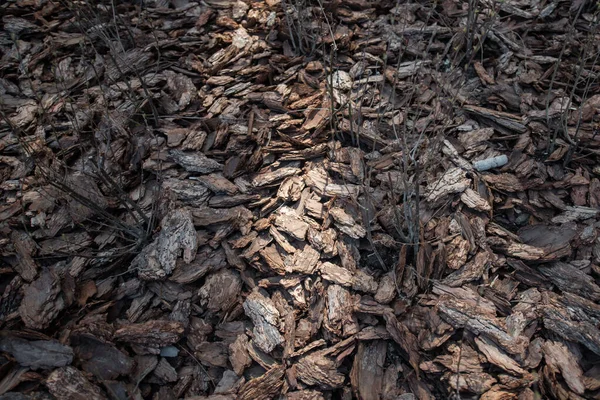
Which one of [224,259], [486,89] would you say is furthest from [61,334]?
[486,89]

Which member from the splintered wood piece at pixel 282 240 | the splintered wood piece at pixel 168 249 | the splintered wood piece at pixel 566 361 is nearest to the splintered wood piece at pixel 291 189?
the splintered wood piece at pixel 282 240

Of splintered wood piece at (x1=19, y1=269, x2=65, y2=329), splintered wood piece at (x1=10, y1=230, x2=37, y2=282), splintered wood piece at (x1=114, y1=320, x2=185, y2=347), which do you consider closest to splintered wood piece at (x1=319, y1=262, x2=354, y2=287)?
splintered wood piece at (x1=114, y1=320, x2=185, y2=347)

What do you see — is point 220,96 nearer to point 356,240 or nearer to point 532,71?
point 356,240

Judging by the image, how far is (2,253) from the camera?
6.52 feet

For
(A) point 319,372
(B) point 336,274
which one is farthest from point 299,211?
(A) point 319,372

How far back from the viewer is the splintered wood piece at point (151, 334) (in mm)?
1807

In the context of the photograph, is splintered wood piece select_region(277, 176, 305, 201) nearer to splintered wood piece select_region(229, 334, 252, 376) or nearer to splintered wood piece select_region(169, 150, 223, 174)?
splintered wood piece select_region(169, 150, 223, 174)

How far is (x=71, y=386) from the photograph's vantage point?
1.64m

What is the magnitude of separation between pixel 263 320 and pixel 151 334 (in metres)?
0.47

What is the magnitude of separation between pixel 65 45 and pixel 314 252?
2.07 meters

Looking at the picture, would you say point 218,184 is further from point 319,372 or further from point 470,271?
point 470,271

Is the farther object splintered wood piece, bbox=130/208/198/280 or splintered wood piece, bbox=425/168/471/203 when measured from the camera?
splintered wood piece, bbox=425/168/471/203

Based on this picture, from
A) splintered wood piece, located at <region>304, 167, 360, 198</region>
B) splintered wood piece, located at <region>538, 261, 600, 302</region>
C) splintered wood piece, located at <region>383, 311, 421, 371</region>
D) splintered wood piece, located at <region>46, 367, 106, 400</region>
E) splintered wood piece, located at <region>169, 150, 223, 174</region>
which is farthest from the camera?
splintered wood piece, located at <region>169, 150, 223, 174</region>

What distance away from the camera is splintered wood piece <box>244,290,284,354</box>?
1.80 metres
